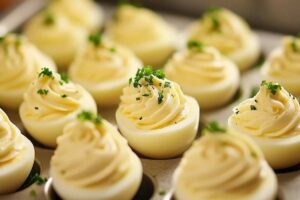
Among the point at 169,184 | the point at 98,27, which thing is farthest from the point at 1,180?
the point at 98,27

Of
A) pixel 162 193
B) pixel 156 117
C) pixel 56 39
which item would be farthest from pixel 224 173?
pixel 56 39

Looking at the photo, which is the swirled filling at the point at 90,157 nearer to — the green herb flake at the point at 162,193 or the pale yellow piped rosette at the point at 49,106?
the green herb flake at the point at 162,193

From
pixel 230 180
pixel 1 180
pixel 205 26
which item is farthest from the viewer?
pixel 205 26

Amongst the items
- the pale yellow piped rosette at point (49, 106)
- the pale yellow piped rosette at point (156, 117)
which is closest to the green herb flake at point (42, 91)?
the pale yellow piped rosette at point (49, 106)

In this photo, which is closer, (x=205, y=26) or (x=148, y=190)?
(x=148, y=190)

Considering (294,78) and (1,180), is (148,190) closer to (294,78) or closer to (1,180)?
(1,180)

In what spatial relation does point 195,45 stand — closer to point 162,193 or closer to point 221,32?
point 221,32

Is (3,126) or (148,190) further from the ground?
(3,126)
